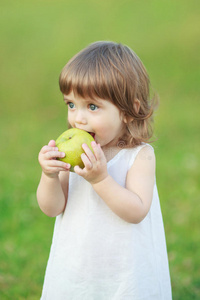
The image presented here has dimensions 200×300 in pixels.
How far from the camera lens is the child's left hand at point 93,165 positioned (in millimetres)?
2145

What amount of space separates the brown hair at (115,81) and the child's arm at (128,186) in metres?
0.15

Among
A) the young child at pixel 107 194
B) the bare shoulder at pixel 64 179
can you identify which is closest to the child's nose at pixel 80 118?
the young child at pixel 107 194

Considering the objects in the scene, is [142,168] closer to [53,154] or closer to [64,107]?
A: [53,154]

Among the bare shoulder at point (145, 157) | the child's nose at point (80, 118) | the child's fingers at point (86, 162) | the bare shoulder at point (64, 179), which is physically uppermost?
the child's nose at point (80, 118)

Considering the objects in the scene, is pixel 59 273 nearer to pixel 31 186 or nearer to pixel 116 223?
pixel 116 223

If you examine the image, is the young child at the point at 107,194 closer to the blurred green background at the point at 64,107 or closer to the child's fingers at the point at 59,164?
the child's fingers at the point at 59,164

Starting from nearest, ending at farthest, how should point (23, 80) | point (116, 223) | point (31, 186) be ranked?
point (116, 223) < point (31, 186) < point (23, 80)

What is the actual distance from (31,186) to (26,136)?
2.32 meters

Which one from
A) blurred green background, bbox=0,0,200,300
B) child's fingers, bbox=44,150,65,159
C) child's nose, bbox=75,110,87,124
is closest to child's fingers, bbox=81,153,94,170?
child's fingers, bbox=44,150,65,159

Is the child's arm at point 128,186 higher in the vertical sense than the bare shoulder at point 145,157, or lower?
lower

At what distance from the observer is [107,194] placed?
2223 millimetres

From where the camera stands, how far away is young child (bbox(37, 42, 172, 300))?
2293mm

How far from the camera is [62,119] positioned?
9.10 metres

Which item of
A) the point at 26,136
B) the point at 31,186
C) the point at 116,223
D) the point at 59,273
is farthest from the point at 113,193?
the point at 26,136
